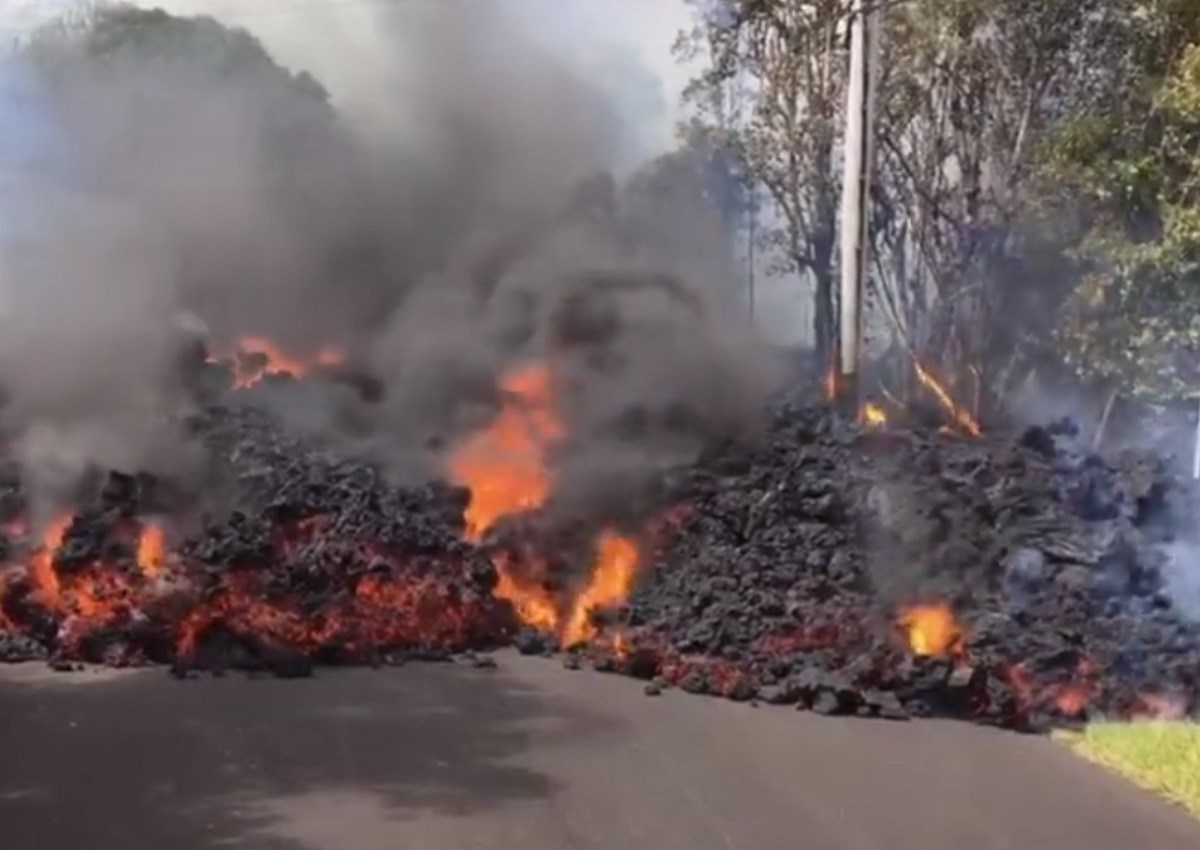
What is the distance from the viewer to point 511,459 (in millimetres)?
13891

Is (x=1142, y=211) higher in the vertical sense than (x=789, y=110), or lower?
lower

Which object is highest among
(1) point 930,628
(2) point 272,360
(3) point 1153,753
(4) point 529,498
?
(2) point 272,360

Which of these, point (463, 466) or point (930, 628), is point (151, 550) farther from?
point (930, 628)

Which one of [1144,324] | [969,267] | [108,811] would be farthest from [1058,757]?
[969,267]

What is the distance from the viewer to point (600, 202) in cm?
1798

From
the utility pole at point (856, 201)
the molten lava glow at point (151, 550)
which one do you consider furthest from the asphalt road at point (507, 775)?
the utility pole at point (856, 201)

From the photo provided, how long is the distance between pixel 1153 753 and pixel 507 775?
4034 millimetres

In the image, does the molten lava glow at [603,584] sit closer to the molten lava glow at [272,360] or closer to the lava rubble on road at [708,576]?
the lava rubble on road at [708,576]

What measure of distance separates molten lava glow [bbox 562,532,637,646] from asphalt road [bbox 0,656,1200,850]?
1.31 meters

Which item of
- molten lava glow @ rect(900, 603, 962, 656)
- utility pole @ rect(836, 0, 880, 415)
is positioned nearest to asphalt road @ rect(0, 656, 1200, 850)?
molten lava glow @ rect(900, 603, 962, 656)

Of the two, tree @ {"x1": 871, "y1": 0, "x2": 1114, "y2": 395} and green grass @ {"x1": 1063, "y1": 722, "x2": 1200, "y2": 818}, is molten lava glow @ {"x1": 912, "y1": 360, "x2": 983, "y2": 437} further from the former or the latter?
green grass @ {"x1": 1063, "y1": 722, "x2": 1200, "y2": 818}

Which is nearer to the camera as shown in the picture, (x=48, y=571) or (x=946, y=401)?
(x=48, y=571)

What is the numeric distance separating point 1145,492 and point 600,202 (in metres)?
8.10

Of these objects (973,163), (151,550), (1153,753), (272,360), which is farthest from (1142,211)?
(151,550)
